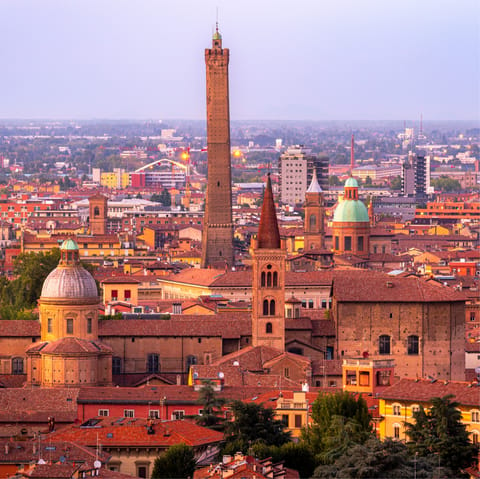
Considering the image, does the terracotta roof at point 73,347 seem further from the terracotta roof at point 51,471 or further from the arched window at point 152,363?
the terracotta roof at point 51,471

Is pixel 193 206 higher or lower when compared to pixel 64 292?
lower

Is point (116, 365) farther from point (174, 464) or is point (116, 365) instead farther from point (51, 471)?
point (51, 471)

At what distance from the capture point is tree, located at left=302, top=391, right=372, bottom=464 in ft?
120

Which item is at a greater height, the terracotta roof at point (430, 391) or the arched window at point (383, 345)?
the terracotta roof at point (430, 391)

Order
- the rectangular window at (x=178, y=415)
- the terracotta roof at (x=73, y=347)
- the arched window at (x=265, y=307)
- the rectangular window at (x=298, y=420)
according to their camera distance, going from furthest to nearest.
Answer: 1. the arched window at (x=265, y=307)
2. the terracotta roof at (x=73, y=347)
3. the rectangular window at (x=178, y=415)
4. the rectangular window at (x=298, y=420)

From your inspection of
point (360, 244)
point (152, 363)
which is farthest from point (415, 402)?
point (360, 244)

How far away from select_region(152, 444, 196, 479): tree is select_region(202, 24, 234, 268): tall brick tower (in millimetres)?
41269

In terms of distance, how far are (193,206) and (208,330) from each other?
94270 mm

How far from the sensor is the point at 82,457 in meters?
35.3

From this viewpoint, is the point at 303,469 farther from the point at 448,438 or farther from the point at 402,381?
the point at 402,381

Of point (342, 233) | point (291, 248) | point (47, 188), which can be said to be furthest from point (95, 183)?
point (342, 233)

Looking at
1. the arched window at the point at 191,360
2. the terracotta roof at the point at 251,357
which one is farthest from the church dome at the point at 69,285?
the terracotta roof at the point at 251,357

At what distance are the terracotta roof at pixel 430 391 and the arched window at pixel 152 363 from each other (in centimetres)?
877

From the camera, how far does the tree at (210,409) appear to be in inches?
1626
